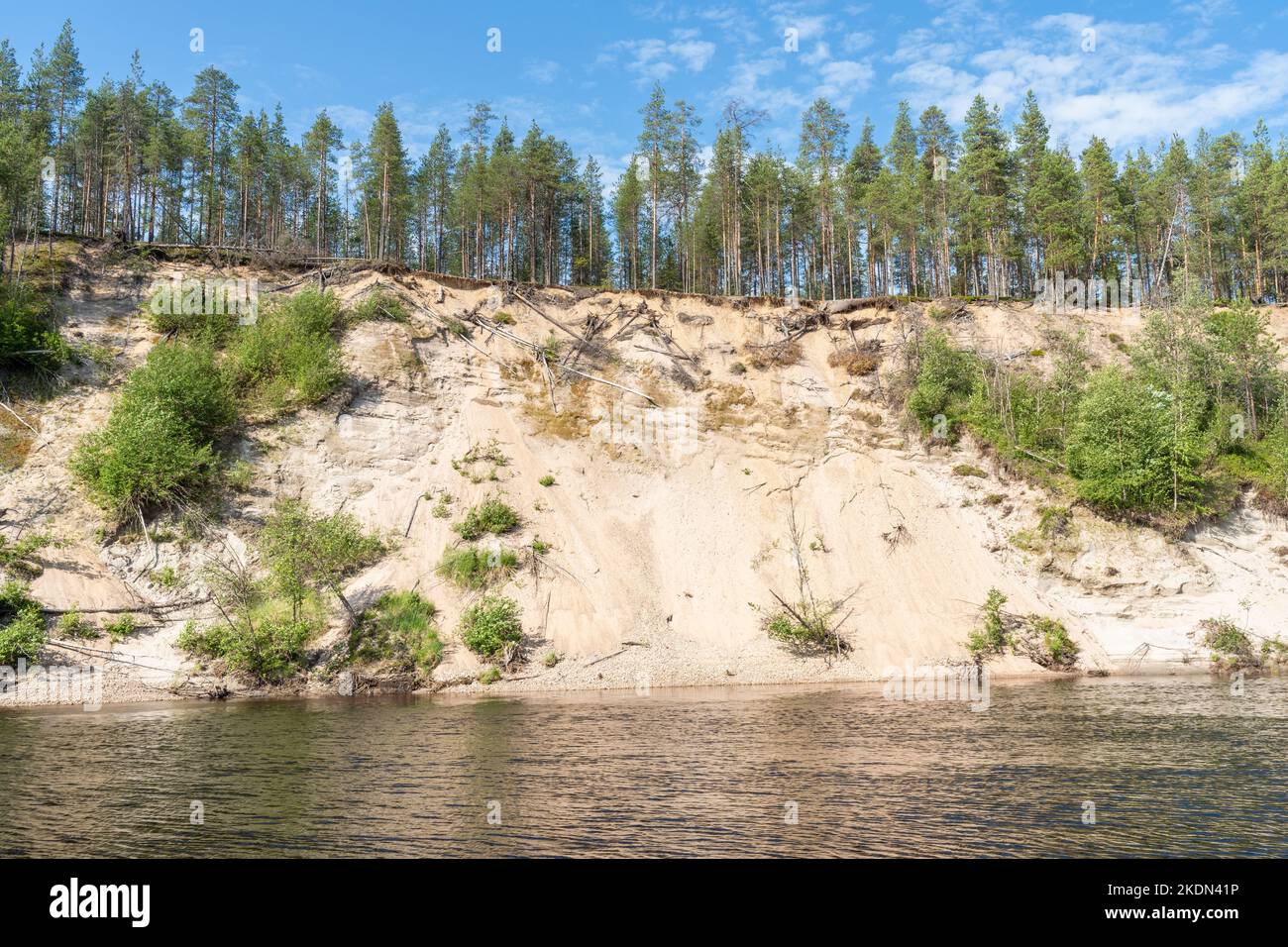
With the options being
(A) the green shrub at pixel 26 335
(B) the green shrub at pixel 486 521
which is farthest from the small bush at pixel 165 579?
(A) the green shrub at pixel 26 335

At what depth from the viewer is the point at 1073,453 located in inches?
1310

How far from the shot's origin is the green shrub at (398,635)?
25938mm

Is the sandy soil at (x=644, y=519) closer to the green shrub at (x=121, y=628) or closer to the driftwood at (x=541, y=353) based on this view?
the green shrub at (x=121, y=628)

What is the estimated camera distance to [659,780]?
13.0 m

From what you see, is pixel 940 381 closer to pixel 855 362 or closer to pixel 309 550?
pixel 855 362

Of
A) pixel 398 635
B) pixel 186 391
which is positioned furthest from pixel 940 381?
pixel 186 391

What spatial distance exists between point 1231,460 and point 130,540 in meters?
44.7

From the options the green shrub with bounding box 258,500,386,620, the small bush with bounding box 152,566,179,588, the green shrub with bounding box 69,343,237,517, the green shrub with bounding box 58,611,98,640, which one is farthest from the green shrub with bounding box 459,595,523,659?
the green shrub with bounding box 69,343,237,517

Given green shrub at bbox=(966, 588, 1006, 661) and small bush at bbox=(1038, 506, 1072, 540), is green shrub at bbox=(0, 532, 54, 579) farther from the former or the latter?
small bush at bbox=(1038, 506, 1072, 540)

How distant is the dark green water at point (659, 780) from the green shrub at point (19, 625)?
2.97 metres

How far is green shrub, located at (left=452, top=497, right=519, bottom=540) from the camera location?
100 ft

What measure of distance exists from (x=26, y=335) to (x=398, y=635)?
69.5ft

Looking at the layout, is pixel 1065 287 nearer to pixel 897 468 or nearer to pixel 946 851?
pixel 897 468
